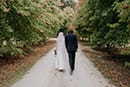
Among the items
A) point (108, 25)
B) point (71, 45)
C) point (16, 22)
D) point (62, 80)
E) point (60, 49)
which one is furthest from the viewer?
point (16, 22)

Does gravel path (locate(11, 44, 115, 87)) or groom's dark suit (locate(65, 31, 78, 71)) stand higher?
groom's dark suit (locate(65, 31, 78, 71))

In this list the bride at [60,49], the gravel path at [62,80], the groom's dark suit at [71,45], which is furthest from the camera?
the bride at [60,49]

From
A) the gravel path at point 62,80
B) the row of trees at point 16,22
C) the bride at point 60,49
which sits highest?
the row of trees at point 16,22

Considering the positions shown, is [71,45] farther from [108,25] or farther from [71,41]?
[108,25]

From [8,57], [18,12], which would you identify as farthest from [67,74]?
[8,57]

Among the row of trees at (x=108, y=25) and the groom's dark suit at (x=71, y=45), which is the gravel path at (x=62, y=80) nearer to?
the groom's dark suit at (x=71, y=45)

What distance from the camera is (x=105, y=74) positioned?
12.6 metres

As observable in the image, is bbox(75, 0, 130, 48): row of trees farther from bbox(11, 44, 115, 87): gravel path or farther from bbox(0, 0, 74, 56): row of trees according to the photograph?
bbox(11, 44, 115, 87): gravel path

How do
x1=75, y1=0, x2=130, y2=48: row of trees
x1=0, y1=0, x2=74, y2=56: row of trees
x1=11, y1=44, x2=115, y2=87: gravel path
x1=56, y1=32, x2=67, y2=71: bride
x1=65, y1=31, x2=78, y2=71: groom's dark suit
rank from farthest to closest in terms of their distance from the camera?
x1=75, y1=0, x2=130, y2=48: row of trees, x1=0, y1=0, x2=74, y2=56: row of trees, x1=56, y1=32, x2=67, y2=71: bride, x1=65, y1=31, x2=78, y2=71: groom's dark suit, x1=11, y1=44, x2=115, y2=87: gravel path

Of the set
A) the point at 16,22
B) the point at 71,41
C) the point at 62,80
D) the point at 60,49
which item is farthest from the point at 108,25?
the point at 62,80

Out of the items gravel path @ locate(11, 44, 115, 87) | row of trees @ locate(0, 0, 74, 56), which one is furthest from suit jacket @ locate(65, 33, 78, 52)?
row of trees @ locate(0, 0, 74, 56)

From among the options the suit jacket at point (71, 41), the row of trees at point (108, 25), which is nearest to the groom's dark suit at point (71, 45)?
the suit jacket at point (71, 41)

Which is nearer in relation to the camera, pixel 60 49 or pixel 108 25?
pixel 60 49

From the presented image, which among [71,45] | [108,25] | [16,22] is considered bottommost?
[71,45]
